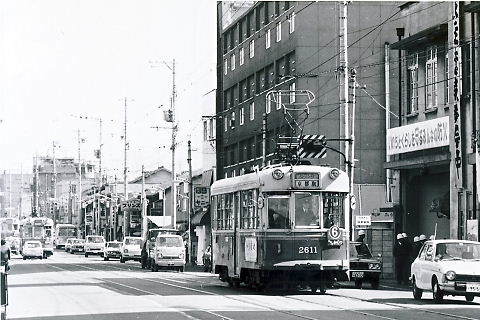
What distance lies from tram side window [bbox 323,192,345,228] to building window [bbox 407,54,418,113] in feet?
42.0

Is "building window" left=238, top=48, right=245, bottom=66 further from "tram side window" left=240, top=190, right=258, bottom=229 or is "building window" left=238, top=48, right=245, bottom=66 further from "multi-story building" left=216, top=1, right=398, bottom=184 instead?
"tram side window" left=240, top=190, right=258, bottom=229

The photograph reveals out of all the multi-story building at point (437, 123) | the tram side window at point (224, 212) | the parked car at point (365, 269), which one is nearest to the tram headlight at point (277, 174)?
the tram side window at point (224, 212)

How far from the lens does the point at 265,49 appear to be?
7031 centimetres

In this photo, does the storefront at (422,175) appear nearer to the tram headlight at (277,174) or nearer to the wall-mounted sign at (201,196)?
the tram headlight at (277,174)

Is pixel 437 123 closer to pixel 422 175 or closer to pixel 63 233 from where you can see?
pixel 422 175

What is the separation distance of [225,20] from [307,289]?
168 feet

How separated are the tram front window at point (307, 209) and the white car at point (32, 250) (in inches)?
2106

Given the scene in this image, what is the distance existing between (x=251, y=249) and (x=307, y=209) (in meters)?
2.18

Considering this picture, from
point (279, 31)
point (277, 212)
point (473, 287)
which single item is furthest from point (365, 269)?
point (279, 31)

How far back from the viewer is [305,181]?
30312mm

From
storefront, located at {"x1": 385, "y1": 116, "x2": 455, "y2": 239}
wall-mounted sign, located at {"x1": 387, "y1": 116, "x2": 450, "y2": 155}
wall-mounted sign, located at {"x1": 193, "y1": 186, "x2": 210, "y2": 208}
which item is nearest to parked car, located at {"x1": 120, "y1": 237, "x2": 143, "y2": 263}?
wall-mounted sign, located at {"x1": 193, "y1": 186, "x2": 210, "y2": 208}

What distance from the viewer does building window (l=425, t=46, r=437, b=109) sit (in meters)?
40.2

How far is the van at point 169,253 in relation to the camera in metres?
56.7

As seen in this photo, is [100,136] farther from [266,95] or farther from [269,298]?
[269,298]
